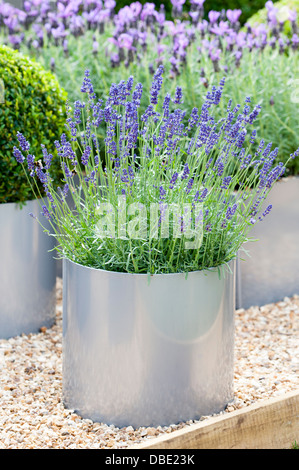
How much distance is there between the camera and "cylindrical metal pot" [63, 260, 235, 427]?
2.66 metres

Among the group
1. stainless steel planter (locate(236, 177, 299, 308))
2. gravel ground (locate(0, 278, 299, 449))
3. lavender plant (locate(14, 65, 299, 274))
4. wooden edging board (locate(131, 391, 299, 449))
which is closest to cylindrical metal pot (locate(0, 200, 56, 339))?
gravel ground (locate(0, 278, 299, 449))

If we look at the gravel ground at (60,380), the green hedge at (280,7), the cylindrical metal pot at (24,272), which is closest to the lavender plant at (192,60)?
the green hedge at (280,7)

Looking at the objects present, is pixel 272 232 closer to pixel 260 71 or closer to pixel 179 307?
pixel 260 71

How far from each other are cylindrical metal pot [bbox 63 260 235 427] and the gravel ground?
0.09 meters

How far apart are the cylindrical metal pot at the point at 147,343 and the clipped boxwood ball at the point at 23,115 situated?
2.75 feet

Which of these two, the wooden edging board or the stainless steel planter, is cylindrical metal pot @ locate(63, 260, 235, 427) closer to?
A: the wooden edging board

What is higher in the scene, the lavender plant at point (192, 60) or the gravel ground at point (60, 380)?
the lavender plant at point (192, 60)

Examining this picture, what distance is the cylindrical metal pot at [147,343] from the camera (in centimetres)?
266

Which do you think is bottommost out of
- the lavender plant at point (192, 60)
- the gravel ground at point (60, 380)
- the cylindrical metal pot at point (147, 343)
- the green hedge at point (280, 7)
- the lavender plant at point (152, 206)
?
the gravel ground at point (60, 380)

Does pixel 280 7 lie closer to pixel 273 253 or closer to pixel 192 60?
pixel 192 60

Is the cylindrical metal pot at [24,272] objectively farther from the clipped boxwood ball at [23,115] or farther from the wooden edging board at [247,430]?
the wooden edging board at [247,430]

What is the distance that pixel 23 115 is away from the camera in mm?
3588

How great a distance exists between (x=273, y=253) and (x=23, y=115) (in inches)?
66.9
